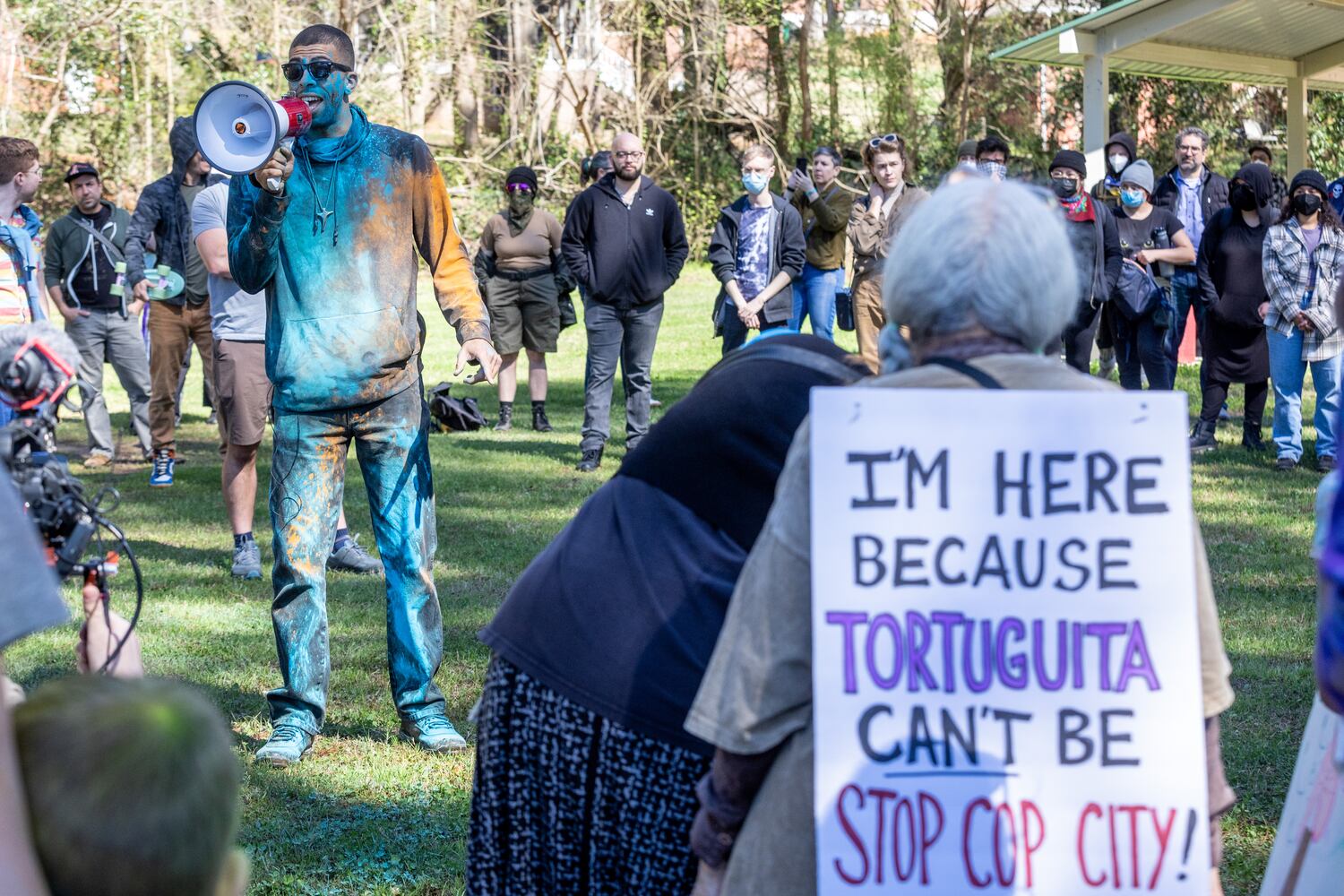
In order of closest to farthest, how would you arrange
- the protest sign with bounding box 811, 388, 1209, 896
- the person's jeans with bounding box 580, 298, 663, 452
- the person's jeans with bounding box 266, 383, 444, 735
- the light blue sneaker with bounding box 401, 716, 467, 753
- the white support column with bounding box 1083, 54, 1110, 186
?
the protest sign with bounding box 811, 388, 1209, 896 → the person's jeans with bounding box 266, 383, 444, 735 → the light blue sneaker with bounding box 401, 716, 467, 753 → the person's jeans with bounding box 580, 298, 663, 452 → the white support column with bounding box 1083, 54, 1110, 186

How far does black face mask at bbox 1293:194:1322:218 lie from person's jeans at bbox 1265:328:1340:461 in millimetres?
783

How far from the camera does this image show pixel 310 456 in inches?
187

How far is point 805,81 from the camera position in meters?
28.1

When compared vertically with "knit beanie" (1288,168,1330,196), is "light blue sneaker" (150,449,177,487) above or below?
below

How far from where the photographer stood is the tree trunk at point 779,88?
2805cm

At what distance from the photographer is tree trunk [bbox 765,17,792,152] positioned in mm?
28047

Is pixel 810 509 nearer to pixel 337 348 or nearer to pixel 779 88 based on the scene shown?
pixel 337 348

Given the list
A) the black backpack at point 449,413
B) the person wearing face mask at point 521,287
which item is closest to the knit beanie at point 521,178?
the person wearing face mask at point 521,287

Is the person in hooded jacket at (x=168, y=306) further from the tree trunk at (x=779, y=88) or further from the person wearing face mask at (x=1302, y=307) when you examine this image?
the tree trunk at (x=779, y=88)

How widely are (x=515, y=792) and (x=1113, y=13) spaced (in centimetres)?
1444

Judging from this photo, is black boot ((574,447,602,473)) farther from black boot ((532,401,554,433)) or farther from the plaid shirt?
the plaid shirt

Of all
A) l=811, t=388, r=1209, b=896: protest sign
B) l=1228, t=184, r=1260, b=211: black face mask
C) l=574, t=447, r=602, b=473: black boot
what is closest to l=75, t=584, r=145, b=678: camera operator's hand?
l=811, t=388, r=1209, b=896: protest sign

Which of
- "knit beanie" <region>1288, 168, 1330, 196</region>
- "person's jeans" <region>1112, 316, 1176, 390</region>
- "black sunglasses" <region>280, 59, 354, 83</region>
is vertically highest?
"black sunglasses" <region>280, 59, 354, 83</region>

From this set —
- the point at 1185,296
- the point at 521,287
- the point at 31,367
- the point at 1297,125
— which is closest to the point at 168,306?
the point at 521,287
